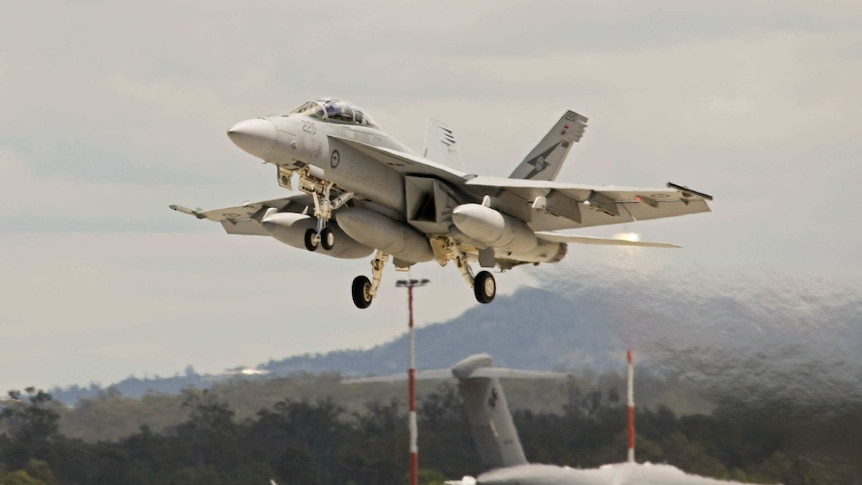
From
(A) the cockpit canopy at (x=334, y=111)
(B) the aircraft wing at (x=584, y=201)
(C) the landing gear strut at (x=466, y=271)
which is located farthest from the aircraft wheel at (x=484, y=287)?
(A) the cockpit canopy at (x=334, y=111)

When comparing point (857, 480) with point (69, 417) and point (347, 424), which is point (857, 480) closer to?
point (347, 424)

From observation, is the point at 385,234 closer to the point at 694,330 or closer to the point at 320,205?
the point at 320,205

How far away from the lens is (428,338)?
1286 inches

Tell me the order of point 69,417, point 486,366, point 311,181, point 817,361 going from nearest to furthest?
point 311,181
point 817,361
point 486,366
point 69,417

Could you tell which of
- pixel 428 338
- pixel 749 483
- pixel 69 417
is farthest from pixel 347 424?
pixel 749 483

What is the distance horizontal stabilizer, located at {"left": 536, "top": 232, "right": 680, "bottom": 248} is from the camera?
95.7 feet

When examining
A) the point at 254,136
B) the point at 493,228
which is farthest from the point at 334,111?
the point at 493,228

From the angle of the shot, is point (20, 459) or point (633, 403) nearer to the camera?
point (633, 403)

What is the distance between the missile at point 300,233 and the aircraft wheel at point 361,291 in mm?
514

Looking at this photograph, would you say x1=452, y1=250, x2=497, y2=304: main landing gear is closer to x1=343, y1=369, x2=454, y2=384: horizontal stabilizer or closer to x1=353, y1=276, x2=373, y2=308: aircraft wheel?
x1=353, y1=276, x2=373, y2=308: aircraft wheel

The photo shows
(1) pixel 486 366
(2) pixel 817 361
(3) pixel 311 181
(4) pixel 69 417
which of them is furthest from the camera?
(4) pixel 69 417

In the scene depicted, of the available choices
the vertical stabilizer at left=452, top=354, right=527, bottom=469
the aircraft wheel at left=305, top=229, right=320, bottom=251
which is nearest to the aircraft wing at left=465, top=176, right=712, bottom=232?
the aircraft wheel at left=305, top=229, right=320, bottom=251

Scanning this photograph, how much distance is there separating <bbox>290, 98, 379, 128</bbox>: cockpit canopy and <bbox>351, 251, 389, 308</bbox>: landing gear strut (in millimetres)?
2263

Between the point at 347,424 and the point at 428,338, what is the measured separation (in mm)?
2126
